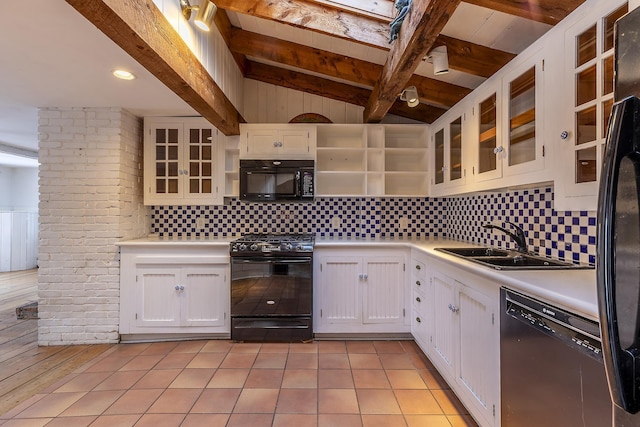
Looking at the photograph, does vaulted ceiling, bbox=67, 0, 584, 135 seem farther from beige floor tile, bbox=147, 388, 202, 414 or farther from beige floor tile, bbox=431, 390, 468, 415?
beige floor tile, bbox=431, 390, 468, 415

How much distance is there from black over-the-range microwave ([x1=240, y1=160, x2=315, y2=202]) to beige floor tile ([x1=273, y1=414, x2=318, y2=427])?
5.90 ft

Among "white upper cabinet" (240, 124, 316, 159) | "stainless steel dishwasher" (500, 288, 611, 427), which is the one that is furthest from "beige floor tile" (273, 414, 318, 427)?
"white upper cabinet" (240, 124, 316, 159)

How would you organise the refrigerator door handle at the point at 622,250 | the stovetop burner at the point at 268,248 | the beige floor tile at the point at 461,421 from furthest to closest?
the stovetop burner at the point at 268,248, the beige floor tile at the point at 461,421, the refrigerator door handle at the point at 622,250

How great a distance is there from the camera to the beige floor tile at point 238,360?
7.82 ft

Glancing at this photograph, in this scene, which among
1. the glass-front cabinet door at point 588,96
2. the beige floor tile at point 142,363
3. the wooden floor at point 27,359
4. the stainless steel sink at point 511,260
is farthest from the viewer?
the beige floor tile at point 142,363

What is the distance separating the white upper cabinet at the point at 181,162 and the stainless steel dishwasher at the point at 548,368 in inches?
106

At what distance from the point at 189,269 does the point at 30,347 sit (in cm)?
149

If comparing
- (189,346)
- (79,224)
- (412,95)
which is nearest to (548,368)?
(412,95)

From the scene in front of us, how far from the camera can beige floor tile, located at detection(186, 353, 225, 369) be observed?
94.4 inches

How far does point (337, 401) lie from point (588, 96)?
2070 millimetres

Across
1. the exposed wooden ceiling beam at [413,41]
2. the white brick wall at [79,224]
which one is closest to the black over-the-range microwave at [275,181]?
the exposed wooden ceiling beam at [413,41]

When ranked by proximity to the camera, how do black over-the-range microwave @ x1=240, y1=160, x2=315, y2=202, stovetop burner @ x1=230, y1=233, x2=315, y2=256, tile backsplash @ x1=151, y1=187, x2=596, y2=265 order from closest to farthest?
stovetop burner @ x1=230, y1=233, x2=315, y2=256
black over-the-range microwave @ x1=240, y1=160, x2=315, y2=202
tile backsplash @ x1=151, y1=187, x2=596, y2=265

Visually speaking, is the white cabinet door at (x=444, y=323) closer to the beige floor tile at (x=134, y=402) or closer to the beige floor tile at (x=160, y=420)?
the beige floor tile at (x=160, y=420)

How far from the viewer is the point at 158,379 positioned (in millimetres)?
2207
